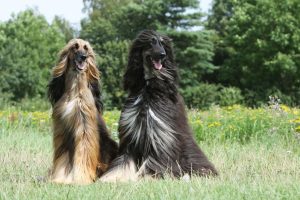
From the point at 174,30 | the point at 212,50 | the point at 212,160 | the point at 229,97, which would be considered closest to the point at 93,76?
the point at 212,160

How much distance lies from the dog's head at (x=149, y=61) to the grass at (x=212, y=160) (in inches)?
41.8

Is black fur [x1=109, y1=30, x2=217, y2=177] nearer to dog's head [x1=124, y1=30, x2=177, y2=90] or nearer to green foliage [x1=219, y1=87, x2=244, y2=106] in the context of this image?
dog's head [x1=124, y1=30, x2=177, y2=90]

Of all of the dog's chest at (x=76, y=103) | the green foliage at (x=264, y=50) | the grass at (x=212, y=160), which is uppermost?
the dog's chest at (x=76, y=103)

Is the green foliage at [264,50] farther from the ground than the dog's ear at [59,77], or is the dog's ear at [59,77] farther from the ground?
the dog's ear at [59,77]

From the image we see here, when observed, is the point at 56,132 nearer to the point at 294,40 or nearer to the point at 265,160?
the point at 265,160

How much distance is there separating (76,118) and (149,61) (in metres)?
0.91

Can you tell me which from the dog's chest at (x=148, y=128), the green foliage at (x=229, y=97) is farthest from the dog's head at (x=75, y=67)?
the green foliage at (x=229, y=97)

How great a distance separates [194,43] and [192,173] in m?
29.5

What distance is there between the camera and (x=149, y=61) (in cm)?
635

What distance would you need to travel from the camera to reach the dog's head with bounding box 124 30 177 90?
6277 millimetres

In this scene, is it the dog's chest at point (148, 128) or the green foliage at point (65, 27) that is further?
the green foliage at point (65, 27)

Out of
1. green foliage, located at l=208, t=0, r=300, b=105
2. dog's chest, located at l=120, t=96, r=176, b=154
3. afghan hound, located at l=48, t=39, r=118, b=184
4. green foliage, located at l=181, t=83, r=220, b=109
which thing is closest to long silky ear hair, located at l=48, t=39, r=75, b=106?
afghan hound, located at l=48, t=39, r=118, b=184

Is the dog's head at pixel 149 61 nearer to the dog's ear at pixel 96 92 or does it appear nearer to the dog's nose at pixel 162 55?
the dog's nose at pixel 162 55

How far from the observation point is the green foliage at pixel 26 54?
3366cm
